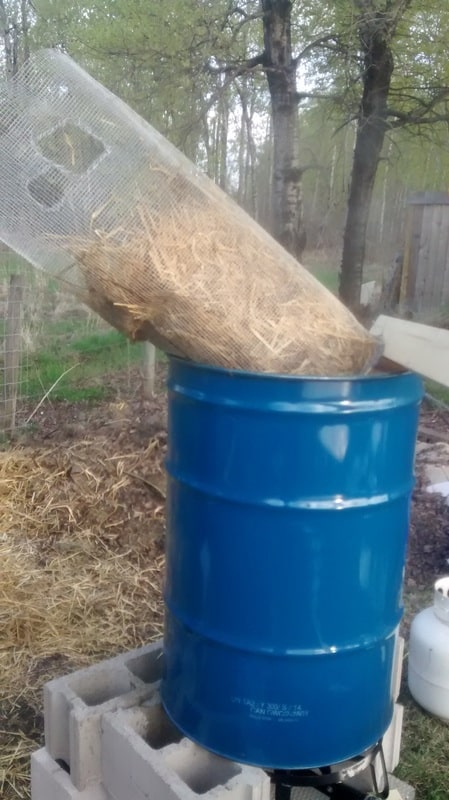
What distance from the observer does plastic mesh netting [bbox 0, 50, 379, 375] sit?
6.49 ft

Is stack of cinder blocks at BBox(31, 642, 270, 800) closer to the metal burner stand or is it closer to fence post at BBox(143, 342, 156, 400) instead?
the metal burner stand

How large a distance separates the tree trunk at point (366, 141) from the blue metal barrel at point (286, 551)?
456 cm

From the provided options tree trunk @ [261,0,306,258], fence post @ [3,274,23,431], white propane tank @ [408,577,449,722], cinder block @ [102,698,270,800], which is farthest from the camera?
tree trunk @ [261,0,306,258]

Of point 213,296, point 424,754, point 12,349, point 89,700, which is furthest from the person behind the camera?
point 12,349

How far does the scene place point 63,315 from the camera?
30.8 feet

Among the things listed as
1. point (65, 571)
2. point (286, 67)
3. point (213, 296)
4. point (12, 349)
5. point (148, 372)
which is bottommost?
point (65, 571)

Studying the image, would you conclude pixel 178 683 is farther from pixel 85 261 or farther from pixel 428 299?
pixel 428 299

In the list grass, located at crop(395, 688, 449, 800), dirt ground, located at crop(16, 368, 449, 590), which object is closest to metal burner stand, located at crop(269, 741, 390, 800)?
grass, located at crop(395, 688, 449, 800)

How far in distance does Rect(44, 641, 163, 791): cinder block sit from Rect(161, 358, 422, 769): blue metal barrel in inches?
10.5

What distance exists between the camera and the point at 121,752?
213cm

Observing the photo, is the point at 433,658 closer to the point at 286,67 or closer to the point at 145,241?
the point at 145,241

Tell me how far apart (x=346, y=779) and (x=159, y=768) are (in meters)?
0.61

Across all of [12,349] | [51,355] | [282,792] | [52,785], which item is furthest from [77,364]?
[282,792]

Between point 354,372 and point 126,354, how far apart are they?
614cm
